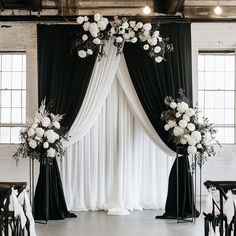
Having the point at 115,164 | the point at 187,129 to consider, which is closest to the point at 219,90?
the point at 187,129

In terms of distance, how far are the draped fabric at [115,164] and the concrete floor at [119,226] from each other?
0.54 m

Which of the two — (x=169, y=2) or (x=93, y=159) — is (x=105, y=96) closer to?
(x=93, y=159)

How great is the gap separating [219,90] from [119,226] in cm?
403

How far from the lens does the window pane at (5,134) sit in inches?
387

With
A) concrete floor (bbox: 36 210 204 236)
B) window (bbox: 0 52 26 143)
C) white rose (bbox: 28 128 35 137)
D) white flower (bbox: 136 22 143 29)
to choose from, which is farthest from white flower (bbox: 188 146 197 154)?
window (bbox: 0 52 26 143)

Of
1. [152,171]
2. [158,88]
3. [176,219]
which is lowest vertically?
[176,219]

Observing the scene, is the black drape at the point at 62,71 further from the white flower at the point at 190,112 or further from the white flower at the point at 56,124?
the white flower at the point at 190,112

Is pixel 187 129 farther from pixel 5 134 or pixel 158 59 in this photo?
pixel 5 134

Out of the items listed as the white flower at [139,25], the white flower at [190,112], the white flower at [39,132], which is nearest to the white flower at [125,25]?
the white flower at [139,25]

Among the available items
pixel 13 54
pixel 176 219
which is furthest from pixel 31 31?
pixel 176 219

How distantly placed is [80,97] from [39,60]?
96 centimetres

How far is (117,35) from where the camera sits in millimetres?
8258

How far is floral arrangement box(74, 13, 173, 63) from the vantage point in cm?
811

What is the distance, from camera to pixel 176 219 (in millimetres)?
7969
